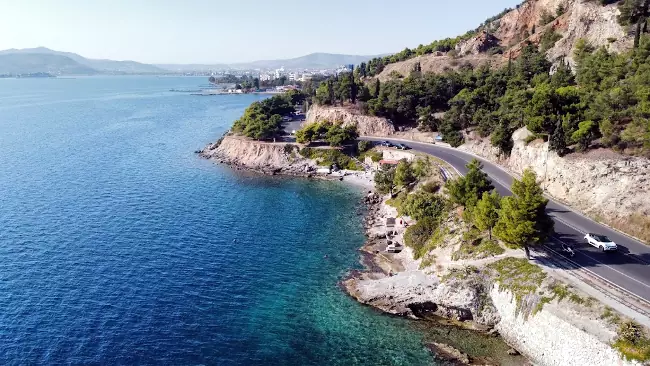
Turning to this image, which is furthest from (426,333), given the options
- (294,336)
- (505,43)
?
(505,43)

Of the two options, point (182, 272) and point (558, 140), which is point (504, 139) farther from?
point (182, 272)

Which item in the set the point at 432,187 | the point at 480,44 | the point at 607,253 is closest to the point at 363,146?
the point at 432,187

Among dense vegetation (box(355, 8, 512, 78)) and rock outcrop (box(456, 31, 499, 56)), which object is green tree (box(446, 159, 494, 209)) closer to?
rock outcrop (box(456, 31, 499, 56))

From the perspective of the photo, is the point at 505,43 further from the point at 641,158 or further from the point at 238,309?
the point at 238,309

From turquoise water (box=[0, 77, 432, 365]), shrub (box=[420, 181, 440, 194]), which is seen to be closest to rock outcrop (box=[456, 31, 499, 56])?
turquoise water (box=[0, 77, 432, 365])

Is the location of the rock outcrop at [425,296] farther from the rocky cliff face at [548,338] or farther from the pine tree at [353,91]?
the pine tree at [353,91]
